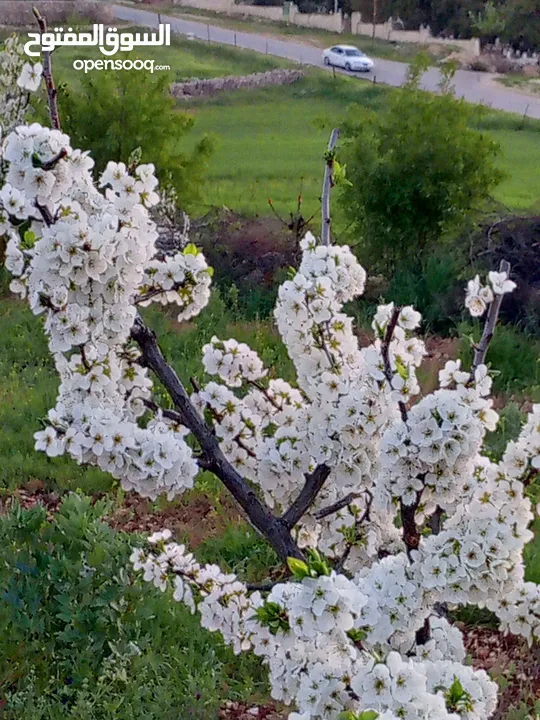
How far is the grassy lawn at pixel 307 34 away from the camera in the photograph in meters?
33.8

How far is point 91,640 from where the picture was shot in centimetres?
340

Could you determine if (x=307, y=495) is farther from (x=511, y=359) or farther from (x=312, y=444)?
(x=511, y=359)

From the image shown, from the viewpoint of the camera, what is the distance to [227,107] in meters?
25.7

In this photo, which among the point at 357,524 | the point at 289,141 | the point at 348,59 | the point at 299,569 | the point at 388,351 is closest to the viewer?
the point at 299,569

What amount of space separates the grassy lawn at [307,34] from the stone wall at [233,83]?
5971 mm

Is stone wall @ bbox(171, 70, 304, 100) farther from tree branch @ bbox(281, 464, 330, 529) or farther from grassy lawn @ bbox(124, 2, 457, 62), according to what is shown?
tree branch @ bbox(281, 464, 330, 529)

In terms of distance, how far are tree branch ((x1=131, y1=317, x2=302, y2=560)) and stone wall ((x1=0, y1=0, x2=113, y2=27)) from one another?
2864 cm

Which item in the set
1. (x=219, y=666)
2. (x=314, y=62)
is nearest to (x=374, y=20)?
(x=314, y=62)

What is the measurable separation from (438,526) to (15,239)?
1389 millimetres

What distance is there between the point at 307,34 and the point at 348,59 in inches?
348

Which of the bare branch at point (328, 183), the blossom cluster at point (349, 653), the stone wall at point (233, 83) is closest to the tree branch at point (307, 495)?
the blossom cluster at point (349, 653)

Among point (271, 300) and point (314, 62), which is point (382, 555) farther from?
point (314, 62)

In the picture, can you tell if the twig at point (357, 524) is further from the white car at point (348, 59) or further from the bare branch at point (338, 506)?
the white car at point (348, 59)

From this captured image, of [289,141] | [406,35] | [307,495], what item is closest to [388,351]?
[307,495]
